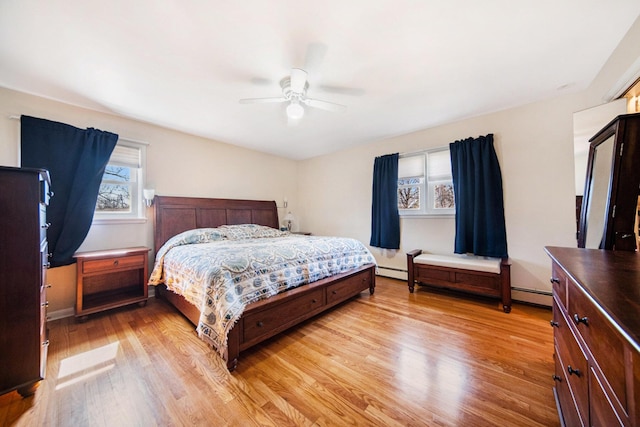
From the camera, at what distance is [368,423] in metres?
1.28

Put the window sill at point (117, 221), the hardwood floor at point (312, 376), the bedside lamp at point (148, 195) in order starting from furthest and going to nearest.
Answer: the bedside lamp at point (148, 195)
the window sill at point (117, 221)
the hardwood floor at point (312, 376)

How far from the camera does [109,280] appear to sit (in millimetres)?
2980

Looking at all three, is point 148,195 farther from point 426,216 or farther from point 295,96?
point 426,216

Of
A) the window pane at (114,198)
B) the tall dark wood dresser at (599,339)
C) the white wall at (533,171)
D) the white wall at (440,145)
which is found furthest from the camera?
the window pane at (114,198)

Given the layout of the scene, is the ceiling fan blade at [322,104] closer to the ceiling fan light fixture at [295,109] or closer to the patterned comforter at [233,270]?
the ceiling fan light fixture at [295,109]

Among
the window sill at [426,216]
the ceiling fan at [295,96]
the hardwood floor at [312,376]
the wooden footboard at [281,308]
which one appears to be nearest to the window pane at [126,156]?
the wooden footboard at [281,308]

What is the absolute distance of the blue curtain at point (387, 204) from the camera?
3904 millimetres

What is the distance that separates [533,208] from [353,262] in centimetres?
229

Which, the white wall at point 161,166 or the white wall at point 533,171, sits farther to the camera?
the white wall at point 533,171

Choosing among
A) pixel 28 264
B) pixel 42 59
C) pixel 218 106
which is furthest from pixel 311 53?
pixel 28 264

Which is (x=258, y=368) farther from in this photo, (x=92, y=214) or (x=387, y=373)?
(x=92, y=214)

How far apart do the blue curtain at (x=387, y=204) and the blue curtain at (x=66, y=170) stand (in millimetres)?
3867

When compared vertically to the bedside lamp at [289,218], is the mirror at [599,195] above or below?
above

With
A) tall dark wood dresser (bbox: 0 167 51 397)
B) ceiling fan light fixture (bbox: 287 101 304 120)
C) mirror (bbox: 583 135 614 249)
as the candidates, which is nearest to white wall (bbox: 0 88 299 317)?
tall dark wood dresser (bbox: 0 167 51 397)
